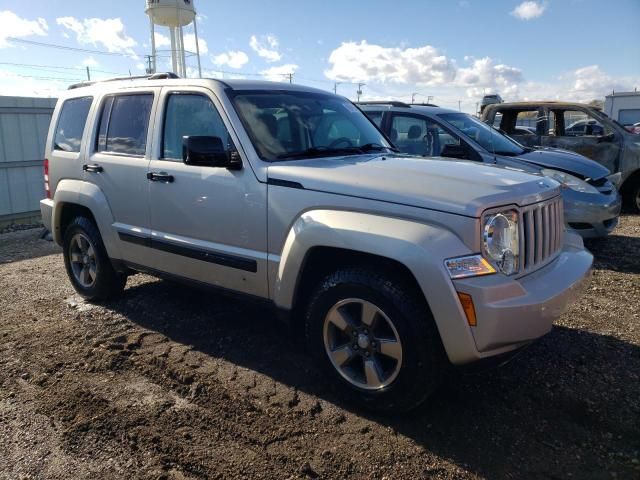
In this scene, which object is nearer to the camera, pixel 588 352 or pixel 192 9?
pixel 588 352

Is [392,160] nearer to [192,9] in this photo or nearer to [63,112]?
[63,112]

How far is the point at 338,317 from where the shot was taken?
3.18 m

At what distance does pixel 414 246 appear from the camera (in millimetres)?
2756

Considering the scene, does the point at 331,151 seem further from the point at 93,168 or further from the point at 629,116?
the point at 629,116

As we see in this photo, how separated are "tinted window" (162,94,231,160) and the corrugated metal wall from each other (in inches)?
334

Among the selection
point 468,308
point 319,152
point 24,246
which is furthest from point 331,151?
point 24,246

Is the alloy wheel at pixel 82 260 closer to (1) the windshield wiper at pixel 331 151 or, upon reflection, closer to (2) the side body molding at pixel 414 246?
(1) the windshield wiper at pixel 331 151

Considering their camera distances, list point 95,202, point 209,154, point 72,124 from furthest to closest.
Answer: point 72,124 → point 95,202 → point 209,154

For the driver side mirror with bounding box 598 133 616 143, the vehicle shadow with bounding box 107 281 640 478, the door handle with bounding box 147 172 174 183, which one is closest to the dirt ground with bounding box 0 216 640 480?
the vehicle shadow with bounding box 107 281 640 478

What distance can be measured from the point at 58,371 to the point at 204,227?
147 centimetres

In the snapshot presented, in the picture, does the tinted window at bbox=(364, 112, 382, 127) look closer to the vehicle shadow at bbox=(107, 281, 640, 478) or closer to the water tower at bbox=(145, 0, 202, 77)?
the vehicle shadow at bbox=(107, 281, 640, 478)

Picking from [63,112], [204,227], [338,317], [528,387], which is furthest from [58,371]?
[528,387]

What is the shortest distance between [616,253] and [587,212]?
699 mm

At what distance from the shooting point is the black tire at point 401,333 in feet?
9.36
